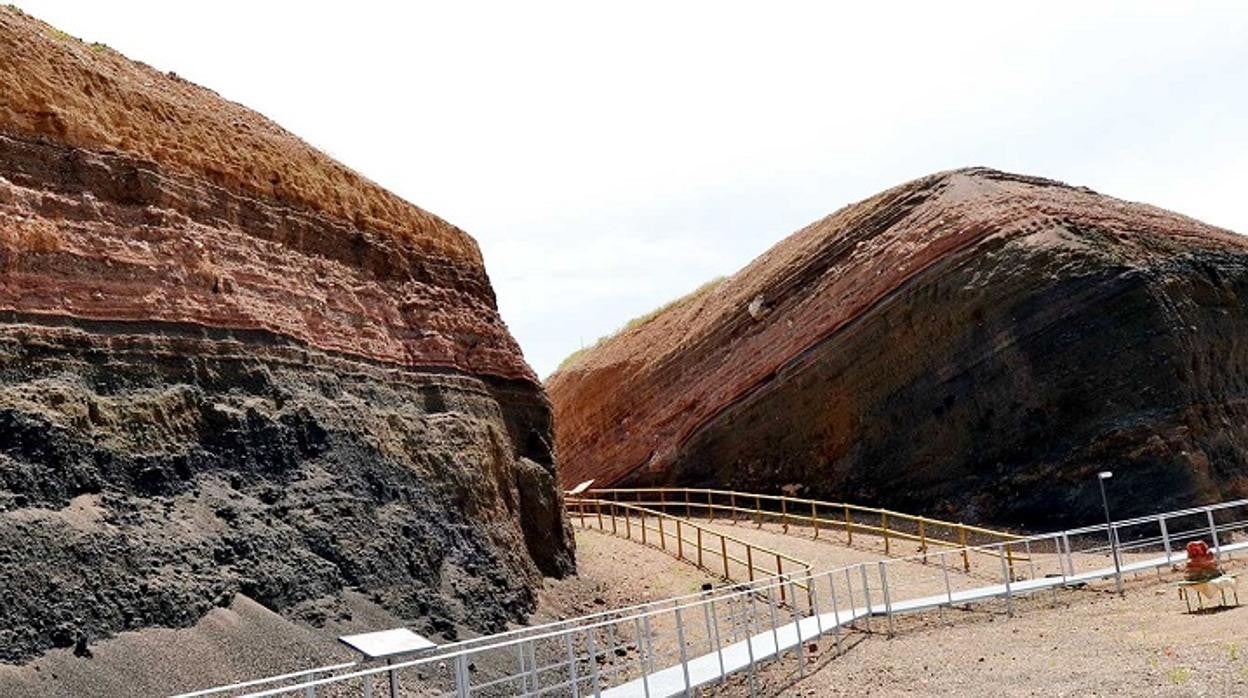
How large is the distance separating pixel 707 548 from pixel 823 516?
7.40 metres

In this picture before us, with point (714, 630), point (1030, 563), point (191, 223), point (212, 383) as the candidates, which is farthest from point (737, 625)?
point (191, 223)

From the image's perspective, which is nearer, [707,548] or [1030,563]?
[1030,563]

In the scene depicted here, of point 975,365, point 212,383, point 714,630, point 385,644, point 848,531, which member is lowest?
point 714,630

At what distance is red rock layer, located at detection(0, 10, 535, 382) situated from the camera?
14.2 m

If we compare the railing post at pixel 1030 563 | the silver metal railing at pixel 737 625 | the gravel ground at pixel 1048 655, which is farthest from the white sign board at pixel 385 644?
the railing post at pixel 1030 563

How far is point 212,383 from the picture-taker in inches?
611

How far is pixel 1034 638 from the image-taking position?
16.6m

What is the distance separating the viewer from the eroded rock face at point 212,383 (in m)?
12.9

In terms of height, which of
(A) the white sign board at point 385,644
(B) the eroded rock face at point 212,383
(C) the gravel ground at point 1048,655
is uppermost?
(B) the eroded rock face at point 212,383

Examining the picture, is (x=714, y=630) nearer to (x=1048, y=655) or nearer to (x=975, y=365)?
(x=1048, y=655)

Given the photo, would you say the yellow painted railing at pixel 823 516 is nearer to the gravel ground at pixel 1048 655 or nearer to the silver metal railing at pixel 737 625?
the silver metal railing at pixel 737 625

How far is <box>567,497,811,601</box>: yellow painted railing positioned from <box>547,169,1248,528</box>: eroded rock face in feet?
18.4

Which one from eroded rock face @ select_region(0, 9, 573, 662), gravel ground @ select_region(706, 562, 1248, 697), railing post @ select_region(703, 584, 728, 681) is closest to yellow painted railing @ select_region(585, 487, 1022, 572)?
gravel ground @ select_region(706, 562, 1248, 697)

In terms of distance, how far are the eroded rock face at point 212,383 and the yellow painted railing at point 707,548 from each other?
521 cm
